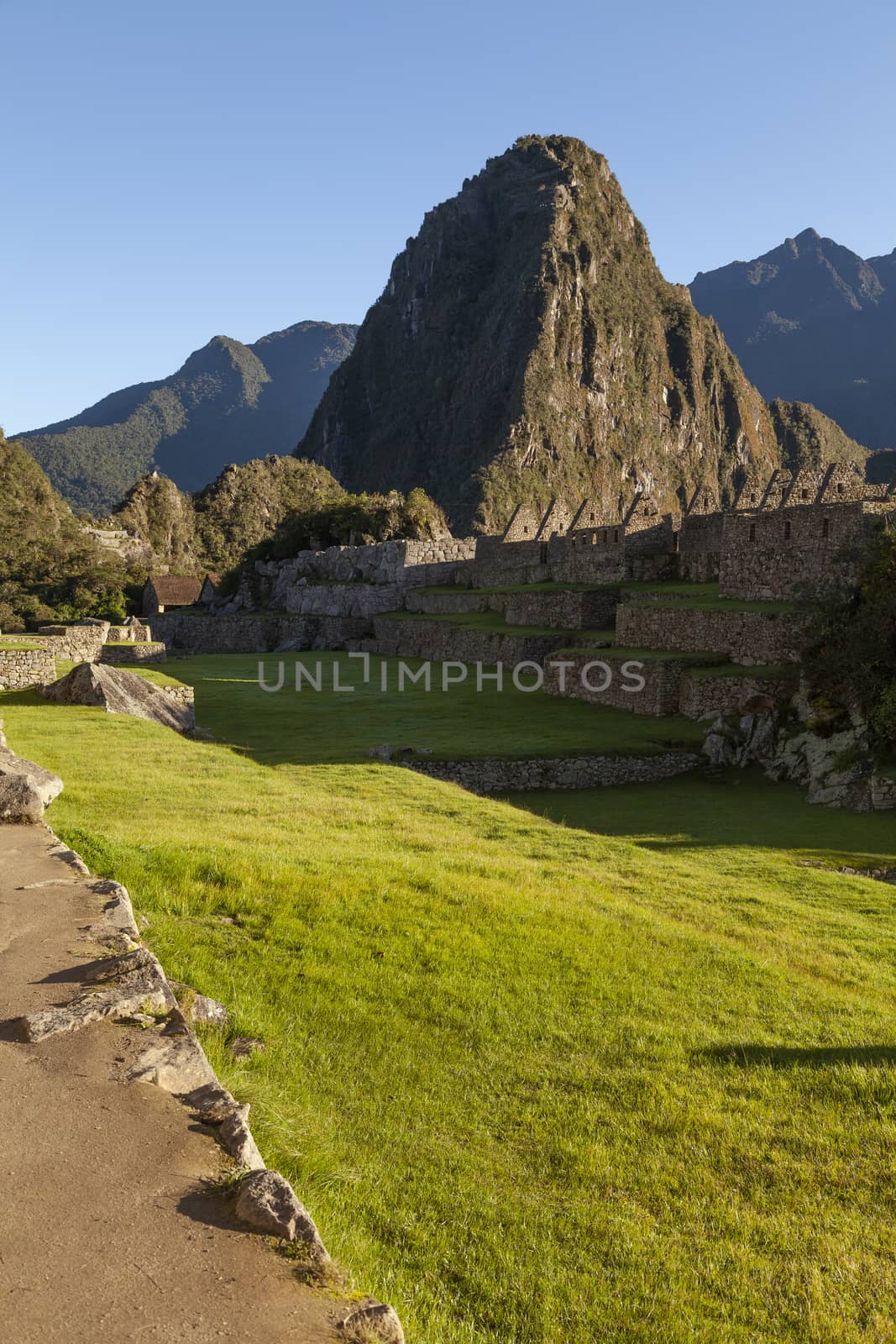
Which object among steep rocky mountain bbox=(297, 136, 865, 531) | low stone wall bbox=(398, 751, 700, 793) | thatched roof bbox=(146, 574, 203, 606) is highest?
steep rocky mountain bbox=(297, 136, 865, 531)

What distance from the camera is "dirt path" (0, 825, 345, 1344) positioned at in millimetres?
2803

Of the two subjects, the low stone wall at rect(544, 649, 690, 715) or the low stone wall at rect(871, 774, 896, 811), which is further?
the low stone wall at rect(544, 649, 690, 715)

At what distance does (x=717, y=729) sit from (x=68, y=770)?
44.6 feet

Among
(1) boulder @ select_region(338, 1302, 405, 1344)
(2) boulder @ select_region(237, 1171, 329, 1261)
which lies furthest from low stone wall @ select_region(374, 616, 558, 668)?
(1) boulder @ select_region(338, 1302, 405, 1344)

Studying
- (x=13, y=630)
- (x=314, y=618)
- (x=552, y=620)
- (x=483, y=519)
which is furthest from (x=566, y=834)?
(x=483, y=519)

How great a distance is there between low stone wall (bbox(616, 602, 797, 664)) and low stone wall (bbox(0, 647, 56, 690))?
1620 cm

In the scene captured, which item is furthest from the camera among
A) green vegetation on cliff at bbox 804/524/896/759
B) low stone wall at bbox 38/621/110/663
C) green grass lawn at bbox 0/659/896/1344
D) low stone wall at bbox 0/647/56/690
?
low stone wall at bbox 38/621/110/663

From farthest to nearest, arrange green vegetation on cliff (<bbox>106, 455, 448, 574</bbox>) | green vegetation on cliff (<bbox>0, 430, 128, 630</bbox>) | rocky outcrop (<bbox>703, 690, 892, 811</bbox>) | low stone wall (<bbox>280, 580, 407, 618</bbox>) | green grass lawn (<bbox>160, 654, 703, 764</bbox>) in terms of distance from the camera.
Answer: green vegetation on cliff (<bbox>106, 455, 448, 574</bbox>) → green vegetation on cliff (<bbox>0, 430, 128, 630</bbox>) → low stone wall (<bbox>280, 580, 407, 618</bbox>) → green grass lawn (<bbox>160, 654, 703, 764</bbox>) → rocky outcrop (<bbox>703, 690, 892, 811</bbox>)

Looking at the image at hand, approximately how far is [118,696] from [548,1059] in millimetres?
15669

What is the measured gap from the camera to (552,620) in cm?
3475

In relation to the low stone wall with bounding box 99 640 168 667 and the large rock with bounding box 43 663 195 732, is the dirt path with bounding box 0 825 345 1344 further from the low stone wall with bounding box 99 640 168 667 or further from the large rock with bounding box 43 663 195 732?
the low stone wall with bounding box 99 640 168 667

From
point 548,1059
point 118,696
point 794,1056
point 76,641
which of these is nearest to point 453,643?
point 76,641

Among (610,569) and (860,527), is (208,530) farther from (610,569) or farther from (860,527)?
(860,527)

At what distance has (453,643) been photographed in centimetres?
3834
